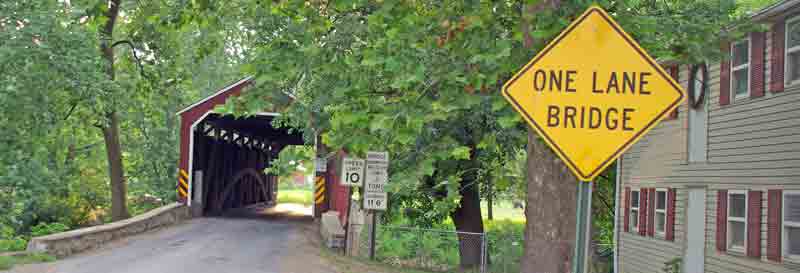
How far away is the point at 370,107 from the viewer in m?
9.30

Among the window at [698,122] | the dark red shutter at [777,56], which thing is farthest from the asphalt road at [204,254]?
the dark red shutter at [777,56]

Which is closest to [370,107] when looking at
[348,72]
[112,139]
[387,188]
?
[348,72]

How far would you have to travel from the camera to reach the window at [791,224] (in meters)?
13.9

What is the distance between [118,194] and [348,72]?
1874 centimetres

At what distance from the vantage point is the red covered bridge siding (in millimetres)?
27344

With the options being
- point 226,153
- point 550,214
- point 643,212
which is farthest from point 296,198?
point 550,214

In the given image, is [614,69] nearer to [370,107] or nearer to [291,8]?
[370,107]

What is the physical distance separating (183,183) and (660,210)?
14.6 m

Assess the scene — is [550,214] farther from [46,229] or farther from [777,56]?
[46,229]

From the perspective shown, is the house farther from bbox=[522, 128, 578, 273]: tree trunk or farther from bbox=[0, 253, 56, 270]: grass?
bbox=[0, 253, 56, 270]: grass

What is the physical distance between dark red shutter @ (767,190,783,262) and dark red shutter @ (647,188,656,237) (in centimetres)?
617

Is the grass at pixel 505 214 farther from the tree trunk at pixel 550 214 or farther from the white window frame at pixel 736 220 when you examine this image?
the tree trunk at pixel 550 214

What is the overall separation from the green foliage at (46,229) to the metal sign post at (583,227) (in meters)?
24.0

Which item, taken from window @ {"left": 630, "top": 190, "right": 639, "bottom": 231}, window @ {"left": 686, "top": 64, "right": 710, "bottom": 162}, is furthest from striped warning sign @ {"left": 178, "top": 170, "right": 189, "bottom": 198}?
window @ {"left": 686, "top": 64, "right": 710, "bottom": 162}
